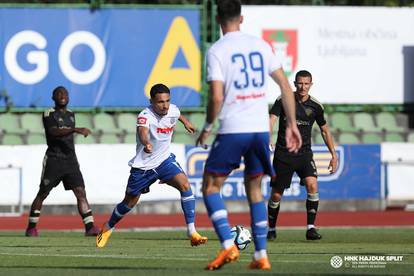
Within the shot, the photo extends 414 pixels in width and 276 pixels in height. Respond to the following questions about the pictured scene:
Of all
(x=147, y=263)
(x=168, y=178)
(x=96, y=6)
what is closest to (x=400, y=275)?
(x=147, y=263)

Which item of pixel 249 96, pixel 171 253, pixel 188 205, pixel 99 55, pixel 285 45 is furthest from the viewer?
pixel 285 45

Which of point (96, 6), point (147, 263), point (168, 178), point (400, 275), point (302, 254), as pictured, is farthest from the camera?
point (96, 6)

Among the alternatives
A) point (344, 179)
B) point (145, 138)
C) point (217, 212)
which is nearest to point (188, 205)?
point (145, 138)

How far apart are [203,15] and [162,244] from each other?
51.0 ft

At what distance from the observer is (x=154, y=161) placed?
16453mm

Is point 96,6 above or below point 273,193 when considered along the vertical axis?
above

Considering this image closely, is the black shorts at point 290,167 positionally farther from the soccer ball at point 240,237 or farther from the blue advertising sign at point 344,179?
the blue advertising sign at point 344,179

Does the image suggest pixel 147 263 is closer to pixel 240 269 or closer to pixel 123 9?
pixel 240 269

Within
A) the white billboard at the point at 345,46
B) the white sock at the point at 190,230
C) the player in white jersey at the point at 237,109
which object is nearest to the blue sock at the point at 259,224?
the player in white jersey at the point at 237,109

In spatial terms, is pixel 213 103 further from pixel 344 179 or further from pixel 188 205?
pixel 344 179

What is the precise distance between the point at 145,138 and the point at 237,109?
450 centimetres

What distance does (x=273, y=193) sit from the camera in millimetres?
17891

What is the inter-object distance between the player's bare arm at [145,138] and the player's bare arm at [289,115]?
426cm

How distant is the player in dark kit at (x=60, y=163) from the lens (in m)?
19.3
